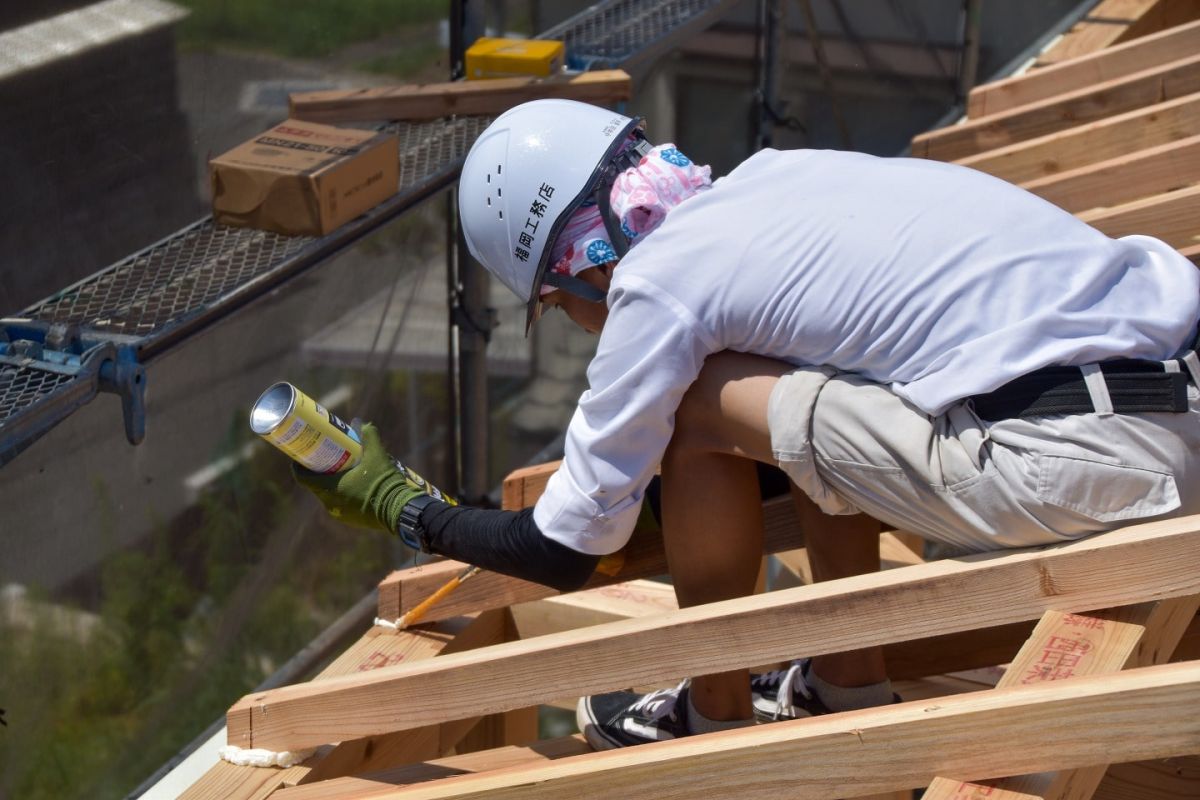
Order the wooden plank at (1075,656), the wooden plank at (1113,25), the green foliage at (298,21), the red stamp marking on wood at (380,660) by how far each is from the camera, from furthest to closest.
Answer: the wooden plank at (1113,25), the green foliage at (298,21), the red stamp marking on wood at (380,660), the wooden plank at (1075,656)

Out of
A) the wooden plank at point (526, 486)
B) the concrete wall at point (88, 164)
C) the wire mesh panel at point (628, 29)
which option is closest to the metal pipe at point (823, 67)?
the wire mesh panel at point (628, 29)

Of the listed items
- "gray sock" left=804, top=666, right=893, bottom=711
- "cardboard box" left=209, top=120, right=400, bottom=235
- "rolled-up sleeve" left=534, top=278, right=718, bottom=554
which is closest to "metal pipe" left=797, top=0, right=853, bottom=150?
"cardboard box" left=209, top=120, right=400, bottom=235

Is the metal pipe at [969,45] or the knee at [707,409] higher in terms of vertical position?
the knee at [707,409]

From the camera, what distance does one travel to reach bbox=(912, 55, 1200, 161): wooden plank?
376cm

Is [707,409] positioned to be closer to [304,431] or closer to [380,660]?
[304,431]

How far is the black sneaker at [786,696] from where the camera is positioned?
2.45 meters

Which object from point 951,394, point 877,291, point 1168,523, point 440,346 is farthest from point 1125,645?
point 440,346

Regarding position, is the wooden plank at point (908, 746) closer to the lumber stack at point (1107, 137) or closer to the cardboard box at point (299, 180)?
the lumber stack at point (1107, 137)

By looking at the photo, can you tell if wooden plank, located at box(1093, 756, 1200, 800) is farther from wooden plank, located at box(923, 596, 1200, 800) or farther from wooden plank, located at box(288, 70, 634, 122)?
wooden plank, located at box(288, 70, 634, 122)

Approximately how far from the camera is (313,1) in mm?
3701

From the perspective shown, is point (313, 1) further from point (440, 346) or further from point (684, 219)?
point (684, 219)

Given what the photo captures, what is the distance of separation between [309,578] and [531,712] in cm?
113

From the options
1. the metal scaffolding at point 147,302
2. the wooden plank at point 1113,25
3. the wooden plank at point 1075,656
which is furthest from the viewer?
the wooden plank at point 1113,25

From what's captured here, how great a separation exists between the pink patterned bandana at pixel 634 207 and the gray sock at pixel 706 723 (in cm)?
78
